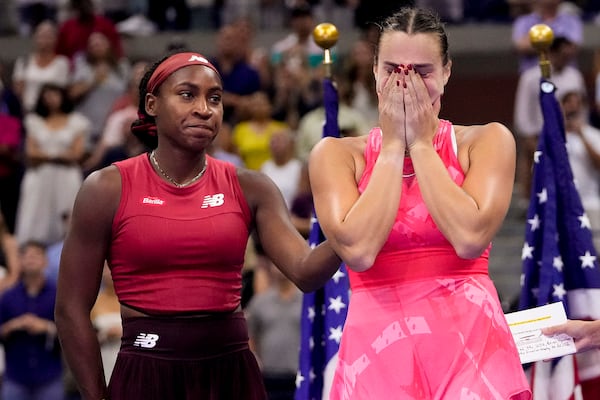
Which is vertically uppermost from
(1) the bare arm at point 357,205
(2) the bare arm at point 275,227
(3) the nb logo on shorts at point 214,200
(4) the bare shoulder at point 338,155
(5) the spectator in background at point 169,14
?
(4) the bare shoulder at point 338,155

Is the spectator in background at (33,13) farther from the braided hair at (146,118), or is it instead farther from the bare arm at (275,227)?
the bare arm at (275,227)

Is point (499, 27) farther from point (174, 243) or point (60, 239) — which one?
point (174, 243)

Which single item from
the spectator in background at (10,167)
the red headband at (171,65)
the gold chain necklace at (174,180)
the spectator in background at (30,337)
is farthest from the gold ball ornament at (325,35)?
the spectator in background at (10,167)

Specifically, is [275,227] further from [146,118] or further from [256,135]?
[256,135]

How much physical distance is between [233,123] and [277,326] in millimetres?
3253

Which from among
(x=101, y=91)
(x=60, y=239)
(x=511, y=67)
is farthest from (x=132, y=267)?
(x=511, y=67)

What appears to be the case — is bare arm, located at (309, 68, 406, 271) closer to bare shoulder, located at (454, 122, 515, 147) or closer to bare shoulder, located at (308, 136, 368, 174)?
bare shoulder, located at (308, 136, 368, 174)

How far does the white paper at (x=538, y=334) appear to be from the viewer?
4.06 meters

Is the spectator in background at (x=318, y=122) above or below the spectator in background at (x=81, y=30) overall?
below

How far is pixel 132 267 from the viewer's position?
4047 mm

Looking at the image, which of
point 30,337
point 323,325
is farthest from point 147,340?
point 30,337

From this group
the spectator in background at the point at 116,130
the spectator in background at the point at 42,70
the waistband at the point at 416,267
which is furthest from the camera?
the spectator in background at the point at 42,70

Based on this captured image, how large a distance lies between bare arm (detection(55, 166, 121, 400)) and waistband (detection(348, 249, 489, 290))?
112 cm

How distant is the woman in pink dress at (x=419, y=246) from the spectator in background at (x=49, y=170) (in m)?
7.50
